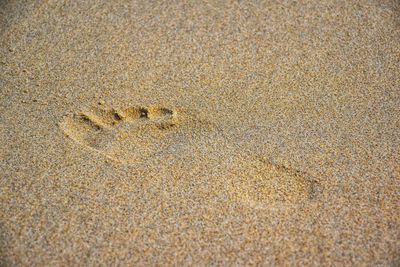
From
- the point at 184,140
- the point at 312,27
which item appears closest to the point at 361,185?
the point at 184,140

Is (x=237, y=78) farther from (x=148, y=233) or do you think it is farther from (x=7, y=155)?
(x=7, y=155)

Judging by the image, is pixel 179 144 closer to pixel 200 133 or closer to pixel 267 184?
pixel 200 133

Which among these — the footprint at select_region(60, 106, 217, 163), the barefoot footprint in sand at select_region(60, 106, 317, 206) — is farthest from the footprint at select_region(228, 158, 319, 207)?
the footprint at select_region(60, 106, 217, 163)

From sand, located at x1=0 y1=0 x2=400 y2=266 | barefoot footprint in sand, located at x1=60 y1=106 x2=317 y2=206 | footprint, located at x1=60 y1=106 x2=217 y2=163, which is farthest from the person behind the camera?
footprint, located at x1=60 y1=106 x2=217 y2=163

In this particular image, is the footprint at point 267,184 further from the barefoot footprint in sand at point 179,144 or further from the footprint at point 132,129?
the footprint at point 132,129

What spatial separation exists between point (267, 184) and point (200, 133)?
0.29m

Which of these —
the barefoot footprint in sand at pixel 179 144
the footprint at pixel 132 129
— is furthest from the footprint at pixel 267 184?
the footprint at pixel 132 129

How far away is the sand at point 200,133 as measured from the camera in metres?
1.33

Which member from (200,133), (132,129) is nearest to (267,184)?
(200,133)

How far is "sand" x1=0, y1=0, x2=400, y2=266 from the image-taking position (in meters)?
1.33

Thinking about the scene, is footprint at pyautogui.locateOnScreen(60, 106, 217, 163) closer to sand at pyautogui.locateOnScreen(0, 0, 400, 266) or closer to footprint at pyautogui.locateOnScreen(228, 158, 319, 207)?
sand at pyautogui.locateOnScreen(0, 0, 400, 266)

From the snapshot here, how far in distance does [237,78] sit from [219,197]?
52 cm

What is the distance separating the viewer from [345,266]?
1.29 m

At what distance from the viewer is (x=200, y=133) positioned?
1.59m
